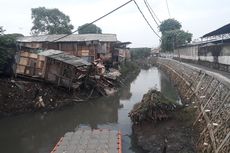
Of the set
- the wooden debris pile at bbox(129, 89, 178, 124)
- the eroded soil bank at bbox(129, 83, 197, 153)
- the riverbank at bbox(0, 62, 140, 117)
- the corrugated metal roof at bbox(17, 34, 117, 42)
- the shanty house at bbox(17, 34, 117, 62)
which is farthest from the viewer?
the corrugated metal roof at bbox(17, 34, 117, 42)

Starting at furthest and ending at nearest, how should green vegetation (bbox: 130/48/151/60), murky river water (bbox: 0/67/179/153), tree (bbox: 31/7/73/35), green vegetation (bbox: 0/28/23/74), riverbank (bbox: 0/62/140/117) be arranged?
green vegetation (bbox: 130/48/151/60) → tree (bbox: 31/7/73/35) → green vegetation (bbox: 0/28/23/74) → riverbank (bbox: 0/62/140/117) → murky river water (bbox: 0/67/179/153)

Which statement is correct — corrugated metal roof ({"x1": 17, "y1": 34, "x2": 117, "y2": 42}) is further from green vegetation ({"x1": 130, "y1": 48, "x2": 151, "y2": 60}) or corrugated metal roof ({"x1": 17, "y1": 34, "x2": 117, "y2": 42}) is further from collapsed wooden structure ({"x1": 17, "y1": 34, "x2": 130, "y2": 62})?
green vegetation ({"x1": 130, "y1": 48, "x2": 151, "y2": 60})

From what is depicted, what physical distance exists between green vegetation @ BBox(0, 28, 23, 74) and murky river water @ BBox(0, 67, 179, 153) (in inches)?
220

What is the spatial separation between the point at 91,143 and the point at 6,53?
15.4 metres

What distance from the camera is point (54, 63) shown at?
23.9 m

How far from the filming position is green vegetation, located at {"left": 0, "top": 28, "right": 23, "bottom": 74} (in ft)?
76.6

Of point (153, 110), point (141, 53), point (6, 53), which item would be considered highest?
point (141, 53)

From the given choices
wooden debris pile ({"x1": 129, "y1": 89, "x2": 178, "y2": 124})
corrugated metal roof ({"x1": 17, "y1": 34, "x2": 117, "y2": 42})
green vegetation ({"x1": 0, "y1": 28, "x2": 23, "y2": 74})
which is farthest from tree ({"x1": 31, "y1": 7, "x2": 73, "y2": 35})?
wooden debris pile ({"x1": 129, "y1": 89, "x2": 178, "y2": 124})

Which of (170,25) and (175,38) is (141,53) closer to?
(170,25)

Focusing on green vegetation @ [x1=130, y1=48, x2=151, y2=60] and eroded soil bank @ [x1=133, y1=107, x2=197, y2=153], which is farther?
green vegetation @ [x1=130, y1=48, x2=151, y2=60]

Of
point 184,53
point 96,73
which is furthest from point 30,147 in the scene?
point 184,53

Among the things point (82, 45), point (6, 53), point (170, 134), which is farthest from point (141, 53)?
point (170, 134)

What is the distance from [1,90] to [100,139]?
488 inches

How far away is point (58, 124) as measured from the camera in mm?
19672
